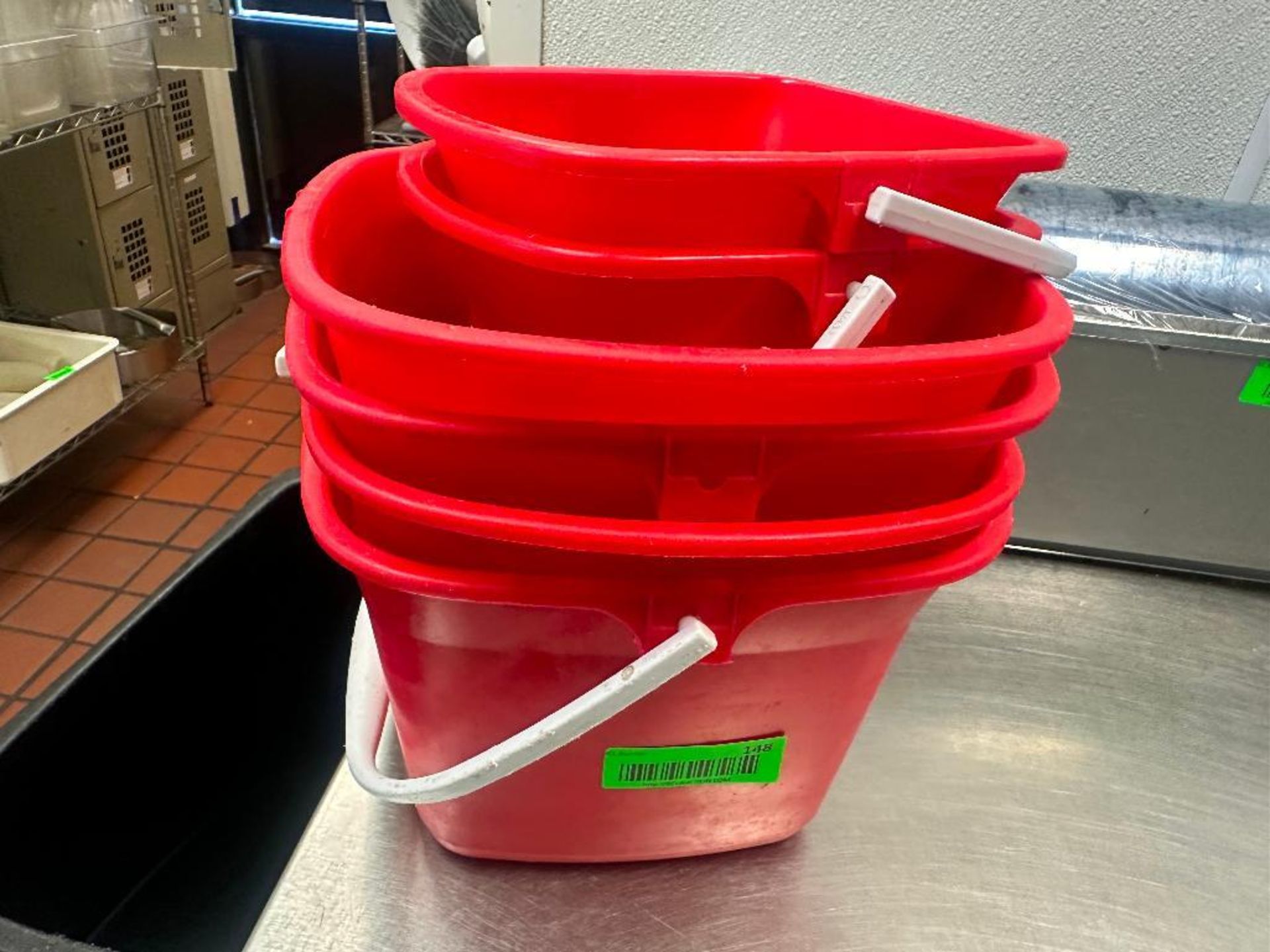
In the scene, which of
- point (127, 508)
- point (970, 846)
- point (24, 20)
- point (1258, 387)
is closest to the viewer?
point (970, 846)

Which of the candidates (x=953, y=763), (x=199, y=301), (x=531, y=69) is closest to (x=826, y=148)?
(x=531, y=69)

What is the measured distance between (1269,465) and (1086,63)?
413 millimetres

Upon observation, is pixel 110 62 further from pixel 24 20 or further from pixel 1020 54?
pixel 1020 54

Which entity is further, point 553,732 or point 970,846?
point 970,846

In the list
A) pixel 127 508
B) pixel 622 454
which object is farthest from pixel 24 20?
pixel 622 454

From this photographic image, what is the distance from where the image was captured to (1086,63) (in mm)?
808

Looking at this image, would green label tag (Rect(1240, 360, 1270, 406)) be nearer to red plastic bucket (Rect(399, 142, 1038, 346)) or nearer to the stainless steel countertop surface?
the stainless steel countertop surface

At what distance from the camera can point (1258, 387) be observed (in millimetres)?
652

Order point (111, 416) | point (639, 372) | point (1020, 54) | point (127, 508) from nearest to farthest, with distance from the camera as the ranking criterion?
point (639, 372)
point (1020, 54)
point (127, 508)
point (111, 416)

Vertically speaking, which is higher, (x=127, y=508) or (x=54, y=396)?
(x=54, y=396)

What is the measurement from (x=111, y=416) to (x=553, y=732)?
1.81m

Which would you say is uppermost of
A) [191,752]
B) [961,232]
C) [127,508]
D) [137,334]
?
[961,232]

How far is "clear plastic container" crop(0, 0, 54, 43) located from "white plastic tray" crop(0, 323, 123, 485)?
0.50 m

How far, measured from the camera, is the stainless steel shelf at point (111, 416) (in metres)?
1.49
